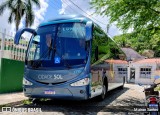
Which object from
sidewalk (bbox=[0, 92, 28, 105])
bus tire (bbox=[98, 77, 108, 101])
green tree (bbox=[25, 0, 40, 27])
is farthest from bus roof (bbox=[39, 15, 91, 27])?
green tree (bbox=[25, 0, 40, 27])

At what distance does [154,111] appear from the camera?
24.8ft

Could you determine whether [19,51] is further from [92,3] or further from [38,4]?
[38,4]

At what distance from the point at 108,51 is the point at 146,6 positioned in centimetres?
286

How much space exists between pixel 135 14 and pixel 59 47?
4066mm

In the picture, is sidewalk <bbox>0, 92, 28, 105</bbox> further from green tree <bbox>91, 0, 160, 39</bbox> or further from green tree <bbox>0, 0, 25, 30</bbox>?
green tree <bbox>0, 0, 25, 30</bbox>

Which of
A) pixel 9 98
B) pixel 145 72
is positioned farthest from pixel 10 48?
pixel 145 72

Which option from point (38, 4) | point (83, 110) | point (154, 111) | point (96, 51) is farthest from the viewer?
point (38, 4)

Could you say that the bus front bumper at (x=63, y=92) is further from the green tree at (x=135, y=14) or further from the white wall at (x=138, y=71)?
the white wall at (x=138, y=71)

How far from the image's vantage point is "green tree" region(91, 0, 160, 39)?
41.2ft

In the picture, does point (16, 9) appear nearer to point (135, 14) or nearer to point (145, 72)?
point (145, 72)

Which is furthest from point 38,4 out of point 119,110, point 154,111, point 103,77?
point 154,111

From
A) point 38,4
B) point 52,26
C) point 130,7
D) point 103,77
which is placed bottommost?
point 103,77

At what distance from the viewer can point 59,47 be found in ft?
34.9

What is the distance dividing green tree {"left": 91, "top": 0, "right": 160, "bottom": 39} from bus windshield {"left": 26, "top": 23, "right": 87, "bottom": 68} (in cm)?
263
